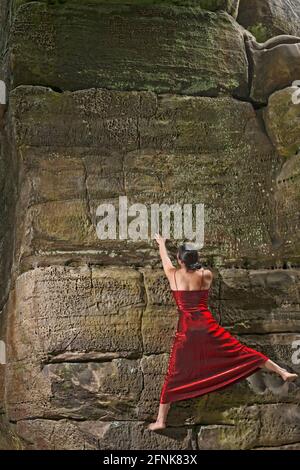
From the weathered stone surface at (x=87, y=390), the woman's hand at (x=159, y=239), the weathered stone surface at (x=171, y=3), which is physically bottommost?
the weathered stone surface at (x=87, y=390)

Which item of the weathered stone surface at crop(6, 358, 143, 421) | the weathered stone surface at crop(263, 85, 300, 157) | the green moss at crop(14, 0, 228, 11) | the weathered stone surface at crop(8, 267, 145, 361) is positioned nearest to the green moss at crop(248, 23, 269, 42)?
the green moss at crop(14, 0, 228, 11)

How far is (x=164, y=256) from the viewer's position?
4828 mm

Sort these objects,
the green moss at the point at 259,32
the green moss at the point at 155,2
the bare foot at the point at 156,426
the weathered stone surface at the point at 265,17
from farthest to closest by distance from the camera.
Answer: 1. the weathered stone surface at the point at 265,17
2. the green moss at the point at 259,32
3. the green moss at the point at 155,2
4. the bare foot at the point at 156,426

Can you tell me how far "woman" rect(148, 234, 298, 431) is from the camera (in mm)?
4562

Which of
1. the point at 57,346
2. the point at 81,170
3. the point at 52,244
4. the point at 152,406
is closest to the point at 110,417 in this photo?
the point at 152,406

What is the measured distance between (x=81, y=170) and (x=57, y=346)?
1225mm

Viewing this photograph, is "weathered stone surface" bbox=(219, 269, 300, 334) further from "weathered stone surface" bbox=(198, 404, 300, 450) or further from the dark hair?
"weathered stone surface" bbox=(198, 404, 300, 450)

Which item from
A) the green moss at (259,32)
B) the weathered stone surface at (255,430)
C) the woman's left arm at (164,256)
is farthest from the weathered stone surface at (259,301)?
the green moss at (259,32)

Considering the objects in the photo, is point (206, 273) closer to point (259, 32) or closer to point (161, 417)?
point (161, 417)

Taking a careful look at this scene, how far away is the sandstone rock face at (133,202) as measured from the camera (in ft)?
15.3

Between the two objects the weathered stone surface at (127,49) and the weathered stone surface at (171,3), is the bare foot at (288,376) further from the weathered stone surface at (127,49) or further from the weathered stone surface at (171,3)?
the weathered stone surface at (171,3)

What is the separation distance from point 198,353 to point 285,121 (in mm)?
1821

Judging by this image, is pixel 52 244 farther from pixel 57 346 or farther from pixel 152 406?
pixel 152 406

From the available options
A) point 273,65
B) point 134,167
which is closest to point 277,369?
point 134,167
